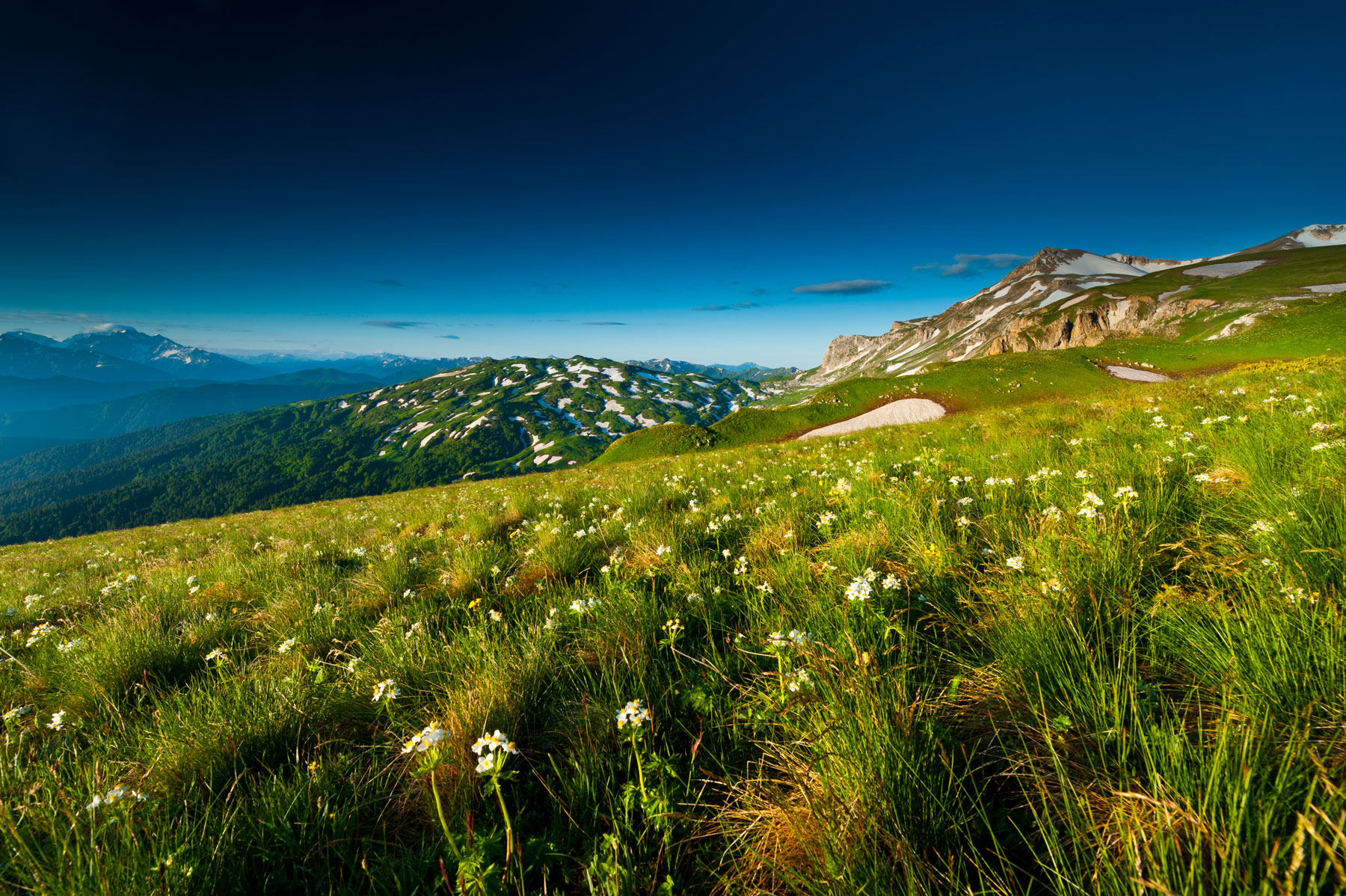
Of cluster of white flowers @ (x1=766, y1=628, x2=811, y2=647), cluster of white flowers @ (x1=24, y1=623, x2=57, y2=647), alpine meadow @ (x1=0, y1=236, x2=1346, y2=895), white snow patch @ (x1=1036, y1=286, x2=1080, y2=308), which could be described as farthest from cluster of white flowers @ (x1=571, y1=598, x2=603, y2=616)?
white snow patch @ (x1=1036, y1=286, x2=1080, y2=308)

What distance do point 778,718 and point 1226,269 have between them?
686ft

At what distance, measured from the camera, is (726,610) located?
3.91 metres

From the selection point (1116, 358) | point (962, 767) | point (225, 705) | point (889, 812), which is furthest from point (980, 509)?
point (1116, 358)

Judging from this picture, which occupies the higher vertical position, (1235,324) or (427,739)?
(1235,324)

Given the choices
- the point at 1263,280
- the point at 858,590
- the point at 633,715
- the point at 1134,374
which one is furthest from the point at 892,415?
the point at 1263,280

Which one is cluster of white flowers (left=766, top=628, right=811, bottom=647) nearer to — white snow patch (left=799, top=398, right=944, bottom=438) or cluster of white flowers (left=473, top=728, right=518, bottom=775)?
cluster of white flowers (left=473, top=728, right=518, bottom=775)

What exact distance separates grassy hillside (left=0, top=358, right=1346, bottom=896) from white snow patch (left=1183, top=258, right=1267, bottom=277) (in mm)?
180125

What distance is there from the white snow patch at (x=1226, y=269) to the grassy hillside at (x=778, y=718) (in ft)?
591

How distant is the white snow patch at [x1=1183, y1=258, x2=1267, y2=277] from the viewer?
121250 mm

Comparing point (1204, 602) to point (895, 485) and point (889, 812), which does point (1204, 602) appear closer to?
point (889, 812)

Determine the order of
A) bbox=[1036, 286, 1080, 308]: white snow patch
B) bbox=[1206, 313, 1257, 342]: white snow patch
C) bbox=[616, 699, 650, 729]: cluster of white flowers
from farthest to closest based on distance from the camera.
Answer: bbox=[1036, 286, 1080, 308]: white snow patch, bbox=[1206, 313, 1257, 342]: white snow patch, bbox=[616, 699, 650, 729]: cluster of white flowers

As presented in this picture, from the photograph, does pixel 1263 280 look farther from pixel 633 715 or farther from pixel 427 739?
pixel 427 739

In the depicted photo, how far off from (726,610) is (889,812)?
2.15 metres

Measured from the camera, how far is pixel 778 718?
2510mm
